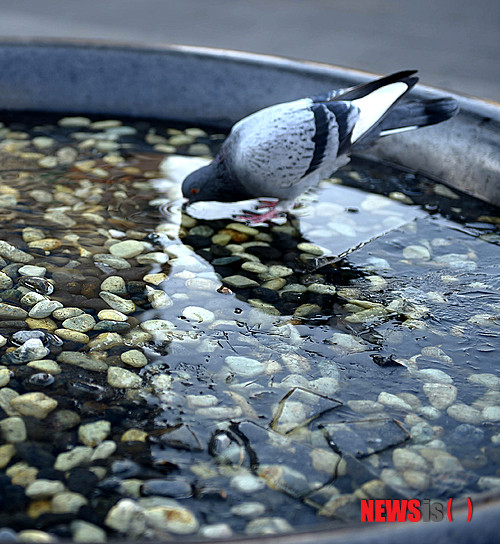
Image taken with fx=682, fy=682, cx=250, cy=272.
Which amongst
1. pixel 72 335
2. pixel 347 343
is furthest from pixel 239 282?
pixel 72 335

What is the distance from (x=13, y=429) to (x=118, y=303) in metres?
0.45

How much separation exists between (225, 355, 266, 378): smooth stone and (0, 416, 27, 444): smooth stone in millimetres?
419

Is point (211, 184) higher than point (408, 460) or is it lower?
higher

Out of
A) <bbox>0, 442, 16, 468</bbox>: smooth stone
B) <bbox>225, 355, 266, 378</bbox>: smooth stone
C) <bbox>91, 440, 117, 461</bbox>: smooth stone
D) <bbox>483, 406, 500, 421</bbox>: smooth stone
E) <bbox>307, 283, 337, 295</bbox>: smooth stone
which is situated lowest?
<bbox>0, 442, 16, 468</bbox>: smooth stone

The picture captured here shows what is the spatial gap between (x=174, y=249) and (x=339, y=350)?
596 millimetres

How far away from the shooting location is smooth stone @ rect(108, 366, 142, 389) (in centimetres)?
132

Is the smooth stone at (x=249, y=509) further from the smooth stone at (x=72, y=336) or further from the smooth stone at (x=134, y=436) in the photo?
the smooth stone at (x=72, y=336)

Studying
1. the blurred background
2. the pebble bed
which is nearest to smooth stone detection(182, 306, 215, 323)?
the pebble bed

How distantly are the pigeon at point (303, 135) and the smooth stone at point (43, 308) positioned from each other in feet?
2.12

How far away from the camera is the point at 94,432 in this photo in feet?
3.95

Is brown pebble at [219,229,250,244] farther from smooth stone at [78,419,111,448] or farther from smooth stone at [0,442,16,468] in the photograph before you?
smooth stone at [0,442,16,468]

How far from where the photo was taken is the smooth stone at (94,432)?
1188 millimetres

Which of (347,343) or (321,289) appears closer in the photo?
(347,343)

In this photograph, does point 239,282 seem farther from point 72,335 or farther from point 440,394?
point 440,394
